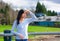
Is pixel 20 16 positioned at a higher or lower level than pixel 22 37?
higher

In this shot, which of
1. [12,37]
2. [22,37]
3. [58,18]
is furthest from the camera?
[58,18]

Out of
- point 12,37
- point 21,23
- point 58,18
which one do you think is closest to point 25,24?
point 21,23

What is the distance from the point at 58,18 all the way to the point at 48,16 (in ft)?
3.49

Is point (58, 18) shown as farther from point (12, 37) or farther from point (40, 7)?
point (12, 37)

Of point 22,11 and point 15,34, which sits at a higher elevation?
point 22,11

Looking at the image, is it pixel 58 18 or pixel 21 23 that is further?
pixel 58 18

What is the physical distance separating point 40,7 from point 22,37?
41.7 ft

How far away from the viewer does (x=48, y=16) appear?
53.0 feet

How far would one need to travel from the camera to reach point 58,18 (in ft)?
50.2

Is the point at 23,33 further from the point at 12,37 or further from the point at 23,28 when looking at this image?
the point at 12,37

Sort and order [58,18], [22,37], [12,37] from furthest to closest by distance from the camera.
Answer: [58,18] < [12,37] < [22,37]

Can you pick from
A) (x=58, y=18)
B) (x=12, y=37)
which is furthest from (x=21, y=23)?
(x=58, y=18)

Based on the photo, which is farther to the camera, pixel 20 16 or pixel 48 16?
pixel 48 16

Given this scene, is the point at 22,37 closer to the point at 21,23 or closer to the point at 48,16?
the point at 21,23
